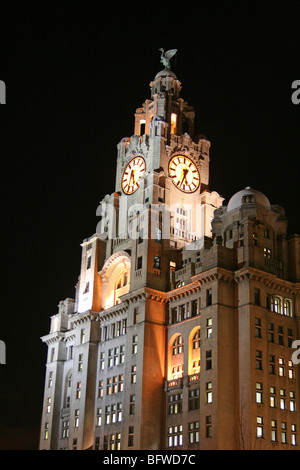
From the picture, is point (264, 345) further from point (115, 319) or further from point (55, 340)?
point (55, 340)

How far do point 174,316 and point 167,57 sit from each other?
54.8 metres

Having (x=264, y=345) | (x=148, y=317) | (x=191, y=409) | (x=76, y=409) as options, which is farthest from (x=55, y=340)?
(x=264, y=345)

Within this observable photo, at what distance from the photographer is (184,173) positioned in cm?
11931

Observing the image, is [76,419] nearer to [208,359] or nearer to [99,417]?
[99,417]

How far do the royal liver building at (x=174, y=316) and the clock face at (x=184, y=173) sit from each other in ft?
0.73

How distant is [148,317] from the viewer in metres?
101

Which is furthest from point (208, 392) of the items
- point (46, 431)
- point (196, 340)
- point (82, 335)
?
point (46, 431)

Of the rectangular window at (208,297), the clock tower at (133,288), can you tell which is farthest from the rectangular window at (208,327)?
the clock tower at (133,288)

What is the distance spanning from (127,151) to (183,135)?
1087 cm

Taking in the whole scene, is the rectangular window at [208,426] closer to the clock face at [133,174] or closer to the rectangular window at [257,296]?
the rectangular window at [257,296]

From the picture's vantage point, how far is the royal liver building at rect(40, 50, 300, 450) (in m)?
→ 87.9

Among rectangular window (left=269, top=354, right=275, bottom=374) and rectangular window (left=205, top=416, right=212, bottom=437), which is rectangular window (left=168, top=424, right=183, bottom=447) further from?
rectangular window (left=269, top=354, right=275, bottom=374)

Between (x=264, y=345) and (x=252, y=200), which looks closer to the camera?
(x=264, y=345)

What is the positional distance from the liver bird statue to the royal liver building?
11.5 ft
